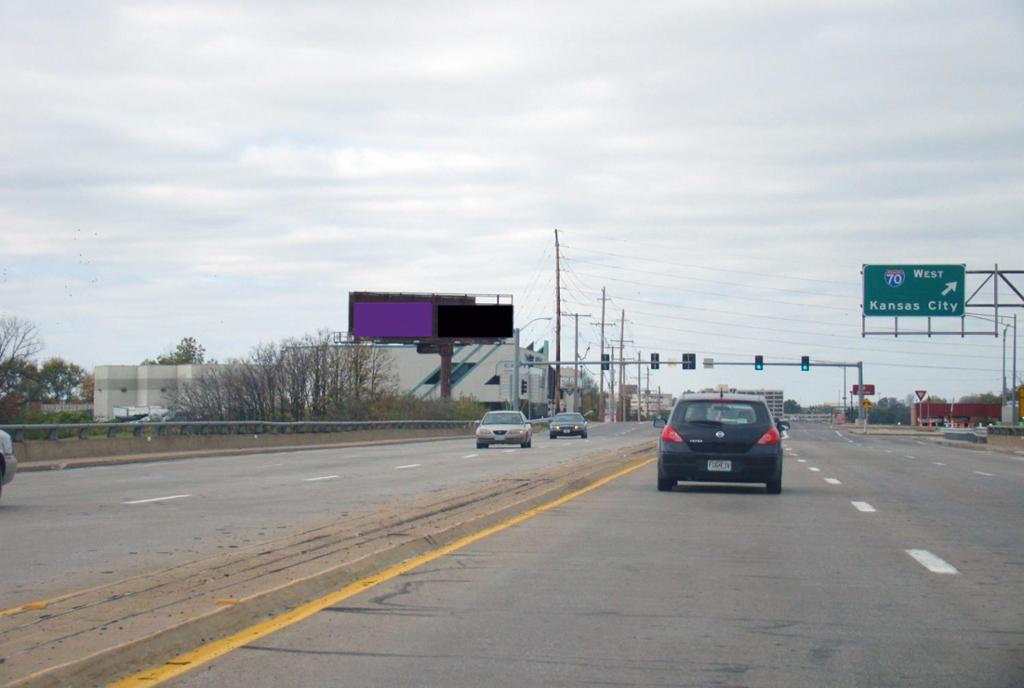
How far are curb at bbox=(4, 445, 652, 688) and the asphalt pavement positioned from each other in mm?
1883

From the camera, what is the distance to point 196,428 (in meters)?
45.1

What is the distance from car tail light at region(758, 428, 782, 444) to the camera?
19828mm

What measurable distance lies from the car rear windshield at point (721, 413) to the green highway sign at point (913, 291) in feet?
128

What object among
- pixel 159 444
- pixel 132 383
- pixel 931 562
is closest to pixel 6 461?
pixel 931 562

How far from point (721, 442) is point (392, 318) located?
67.4 metres

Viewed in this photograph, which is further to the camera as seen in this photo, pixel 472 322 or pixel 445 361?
pixel 445 361

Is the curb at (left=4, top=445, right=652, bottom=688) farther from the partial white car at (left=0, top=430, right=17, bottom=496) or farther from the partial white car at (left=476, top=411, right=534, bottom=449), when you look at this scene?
the partial white car at (left=476, top=411, right=534, bottom=449)

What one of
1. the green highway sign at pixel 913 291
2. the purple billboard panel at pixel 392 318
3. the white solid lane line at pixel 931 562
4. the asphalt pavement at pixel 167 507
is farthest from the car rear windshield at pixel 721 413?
the purple billboard panel at pixel 392 318

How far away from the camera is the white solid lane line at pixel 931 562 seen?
11.6 m

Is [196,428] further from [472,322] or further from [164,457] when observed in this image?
[472,322]

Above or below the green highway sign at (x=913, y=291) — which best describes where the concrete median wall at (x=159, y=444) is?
below

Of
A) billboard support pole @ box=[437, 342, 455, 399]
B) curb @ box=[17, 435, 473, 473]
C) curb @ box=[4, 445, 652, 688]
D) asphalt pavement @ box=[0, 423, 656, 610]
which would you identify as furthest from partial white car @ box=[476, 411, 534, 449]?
billboard support pole @ box=[437, 342, 455, 399]

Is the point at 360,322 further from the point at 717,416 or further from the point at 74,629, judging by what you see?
the point at 74,629

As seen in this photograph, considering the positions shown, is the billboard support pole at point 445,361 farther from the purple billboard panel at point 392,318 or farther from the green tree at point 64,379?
the green tree at point 64,379
